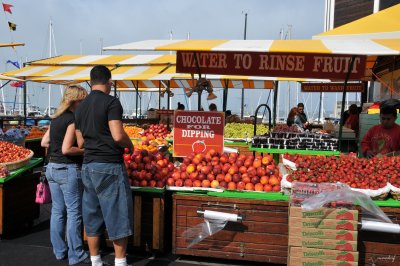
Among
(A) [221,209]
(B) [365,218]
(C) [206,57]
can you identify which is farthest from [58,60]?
(B) [365,218]

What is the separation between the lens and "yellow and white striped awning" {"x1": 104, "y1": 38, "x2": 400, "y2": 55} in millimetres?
4355

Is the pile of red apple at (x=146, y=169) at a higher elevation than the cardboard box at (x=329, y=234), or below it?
higher

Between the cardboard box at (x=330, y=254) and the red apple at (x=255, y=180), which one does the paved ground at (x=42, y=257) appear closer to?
the red apple at (x=255, y=180)

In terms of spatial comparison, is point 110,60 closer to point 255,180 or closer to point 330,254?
point 255,180

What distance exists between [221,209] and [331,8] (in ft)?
62.6

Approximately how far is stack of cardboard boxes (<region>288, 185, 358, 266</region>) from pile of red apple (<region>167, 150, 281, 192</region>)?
1.00 metres

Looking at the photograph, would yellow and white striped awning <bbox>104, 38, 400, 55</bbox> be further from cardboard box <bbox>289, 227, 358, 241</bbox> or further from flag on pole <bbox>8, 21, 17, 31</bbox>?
flag on pole <bbox>8, 21, 17, 31</bbox>

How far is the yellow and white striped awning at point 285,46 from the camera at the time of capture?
4355mm

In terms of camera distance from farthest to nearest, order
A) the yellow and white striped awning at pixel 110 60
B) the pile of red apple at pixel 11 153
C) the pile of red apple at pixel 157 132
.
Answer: the yellow and white striped awning at pixel 110 60 < the pile of red apple at pixel 157 132 < the pile of red apple at pixel 11 153

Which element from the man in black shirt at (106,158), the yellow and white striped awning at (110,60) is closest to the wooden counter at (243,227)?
the man in black shirt at (106,158)

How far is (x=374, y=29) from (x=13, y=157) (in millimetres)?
5308

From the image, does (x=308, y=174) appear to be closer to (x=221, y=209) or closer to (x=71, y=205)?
(x=221, y=209)

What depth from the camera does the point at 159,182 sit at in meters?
4.48

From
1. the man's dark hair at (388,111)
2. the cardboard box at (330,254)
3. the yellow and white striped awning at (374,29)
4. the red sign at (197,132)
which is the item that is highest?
the yellow and white striped awning at (374,29)
